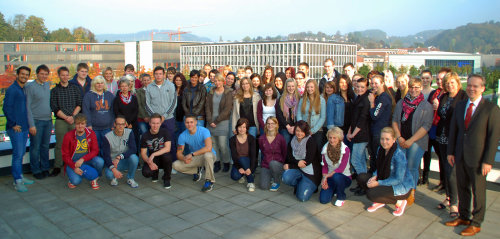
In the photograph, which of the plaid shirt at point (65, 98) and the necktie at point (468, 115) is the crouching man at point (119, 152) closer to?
the plaid shirt at point (65, 98)

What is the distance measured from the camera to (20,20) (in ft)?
405

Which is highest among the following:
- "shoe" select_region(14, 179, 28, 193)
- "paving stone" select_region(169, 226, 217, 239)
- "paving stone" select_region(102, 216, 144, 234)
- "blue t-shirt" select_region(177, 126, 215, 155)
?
"blue t-shirt" select_region(177, 126, 215, 155)

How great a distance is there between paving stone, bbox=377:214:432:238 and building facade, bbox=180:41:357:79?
85.2m

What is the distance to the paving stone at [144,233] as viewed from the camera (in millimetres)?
3994

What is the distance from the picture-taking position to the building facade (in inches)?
3578

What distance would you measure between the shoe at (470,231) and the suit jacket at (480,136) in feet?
2.23

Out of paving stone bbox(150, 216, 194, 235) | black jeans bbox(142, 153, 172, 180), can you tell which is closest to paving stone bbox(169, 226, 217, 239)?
→ paving stone bbox(150, 216, 194, 235)

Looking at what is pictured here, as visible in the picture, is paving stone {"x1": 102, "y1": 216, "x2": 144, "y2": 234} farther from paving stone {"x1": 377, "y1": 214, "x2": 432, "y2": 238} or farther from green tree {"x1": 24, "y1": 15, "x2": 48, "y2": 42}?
green tree {"x1": 24, "y1": 15, "x2": 48, "y2": 42}

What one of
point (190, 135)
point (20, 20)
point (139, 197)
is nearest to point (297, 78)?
point (190, 135)

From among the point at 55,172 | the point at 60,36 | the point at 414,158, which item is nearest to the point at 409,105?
the point at 414,158

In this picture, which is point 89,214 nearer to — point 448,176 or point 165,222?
point 165,222

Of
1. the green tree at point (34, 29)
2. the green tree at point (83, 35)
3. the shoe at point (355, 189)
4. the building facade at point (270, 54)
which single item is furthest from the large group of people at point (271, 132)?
the green tree at point (83, 35)

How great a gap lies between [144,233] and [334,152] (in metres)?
2.65

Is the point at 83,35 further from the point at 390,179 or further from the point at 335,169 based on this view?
the point at 390,179
